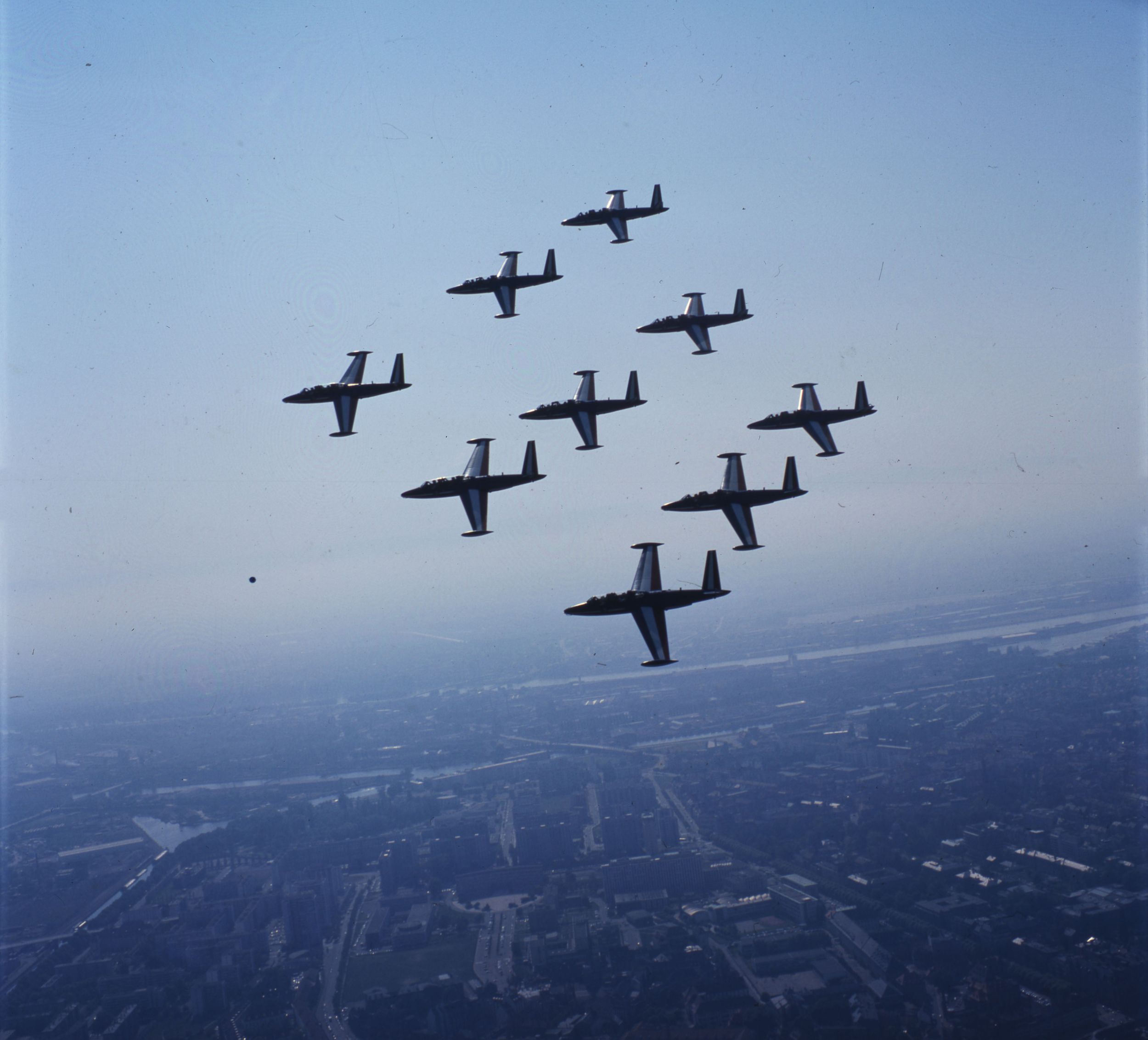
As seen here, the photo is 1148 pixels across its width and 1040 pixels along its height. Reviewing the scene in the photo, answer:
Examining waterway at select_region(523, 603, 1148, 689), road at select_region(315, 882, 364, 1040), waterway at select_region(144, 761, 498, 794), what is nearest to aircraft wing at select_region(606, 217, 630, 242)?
road at select_region(315, 882, 364, 1040)

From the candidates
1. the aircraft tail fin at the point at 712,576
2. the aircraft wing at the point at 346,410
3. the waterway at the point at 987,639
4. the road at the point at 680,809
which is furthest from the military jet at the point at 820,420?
the waterway at the point at 987,639

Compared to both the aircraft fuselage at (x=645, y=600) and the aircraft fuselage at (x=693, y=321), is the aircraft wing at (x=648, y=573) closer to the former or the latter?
the aircraft fuselage at (x=645, y=600)

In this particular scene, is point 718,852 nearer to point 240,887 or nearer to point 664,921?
point 664,921

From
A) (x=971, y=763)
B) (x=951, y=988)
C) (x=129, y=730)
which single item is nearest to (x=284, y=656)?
(x=129, y=730)

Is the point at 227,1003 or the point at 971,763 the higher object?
the point at 971,763

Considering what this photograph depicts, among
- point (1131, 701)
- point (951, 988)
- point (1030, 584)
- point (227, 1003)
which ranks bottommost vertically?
point (227, 1003)

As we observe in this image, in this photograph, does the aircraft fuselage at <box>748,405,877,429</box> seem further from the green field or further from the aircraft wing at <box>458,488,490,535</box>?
the green field
